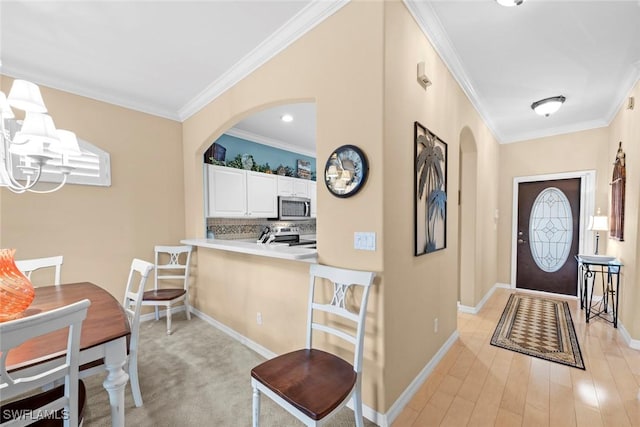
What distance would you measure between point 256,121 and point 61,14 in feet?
7.12

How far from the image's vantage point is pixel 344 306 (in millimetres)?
1725

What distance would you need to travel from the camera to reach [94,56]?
7.86ft

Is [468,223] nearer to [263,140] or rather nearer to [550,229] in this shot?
[550,229]

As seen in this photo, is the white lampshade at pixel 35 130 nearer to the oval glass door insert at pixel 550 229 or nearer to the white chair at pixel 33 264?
the white chair at pixel 33 264

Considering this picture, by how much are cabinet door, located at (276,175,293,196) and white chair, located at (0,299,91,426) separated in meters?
3.70

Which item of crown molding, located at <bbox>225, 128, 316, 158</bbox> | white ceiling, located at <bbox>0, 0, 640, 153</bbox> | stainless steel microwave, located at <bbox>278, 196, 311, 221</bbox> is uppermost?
white ceiling, located at <bbox>0, 0, 640, 153</bbox>

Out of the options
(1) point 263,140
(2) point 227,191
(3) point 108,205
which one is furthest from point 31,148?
(1) point 263,140

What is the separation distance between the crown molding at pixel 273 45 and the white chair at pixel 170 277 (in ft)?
6.29

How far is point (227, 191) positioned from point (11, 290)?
8.58ft

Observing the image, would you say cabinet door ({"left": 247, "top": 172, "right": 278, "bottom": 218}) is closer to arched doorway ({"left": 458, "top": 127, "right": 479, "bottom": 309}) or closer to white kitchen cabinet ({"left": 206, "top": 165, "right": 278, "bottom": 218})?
white kitchen cabinet ({"left": 206, "top": 165, "right": 278, "bottom": 218})

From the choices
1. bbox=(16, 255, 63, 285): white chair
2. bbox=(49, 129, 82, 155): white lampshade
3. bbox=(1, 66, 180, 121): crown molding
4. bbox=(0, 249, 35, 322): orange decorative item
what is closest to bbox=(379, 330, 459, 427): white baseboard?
bbox=(0, 249, 35, 322): orange decorative item

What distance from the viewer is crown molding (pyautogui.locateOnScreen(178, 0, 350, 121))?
1.85m

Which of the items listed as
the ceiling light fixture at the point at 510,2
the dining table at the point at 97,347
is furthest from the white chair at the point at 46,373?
the ceiling light fixture at the point at 510,2

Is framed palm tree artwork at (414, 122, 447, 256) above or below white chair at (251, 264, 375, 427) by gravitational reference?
above
